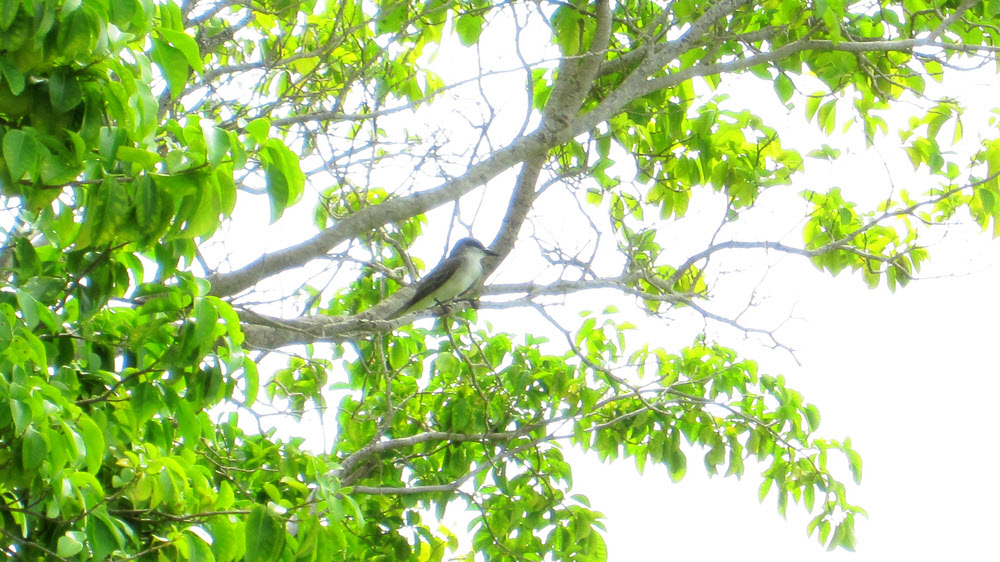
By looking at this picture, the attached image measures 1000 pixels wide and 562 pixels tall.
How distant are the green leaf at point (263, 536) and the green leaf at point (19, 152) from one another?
116 cm

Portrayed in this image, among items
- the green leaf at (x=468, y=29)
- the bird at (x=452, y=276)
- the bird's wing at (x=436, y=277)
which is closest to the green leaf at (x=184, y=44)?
the green leaf at (x=468, y=29)

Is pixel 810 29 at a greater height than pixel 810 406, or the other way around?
pixel 810 29

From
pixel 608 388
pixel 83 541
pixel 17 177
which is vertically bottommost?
pixel 83 541

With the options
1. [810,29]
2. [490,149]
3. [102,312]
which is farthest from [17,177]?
[810,29]

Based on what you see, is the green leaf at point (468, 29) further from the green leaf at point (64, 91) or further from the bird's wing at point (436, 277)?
the green leaf at point (64, 91)

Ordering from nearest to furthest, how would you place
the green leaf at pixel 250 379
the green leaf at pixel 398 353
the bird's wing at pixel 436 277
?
the green leaf at pixel 250 379, the green leaf at pixel 398 353, the bird's wing at pixel 436 277

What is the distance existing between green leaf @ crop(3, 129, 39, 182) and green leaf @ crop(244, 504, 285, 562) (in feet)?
3.80

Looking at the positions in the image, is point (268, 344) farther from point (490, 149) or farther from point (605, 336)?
point (605, 336)

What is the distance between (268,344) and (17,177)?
200cm

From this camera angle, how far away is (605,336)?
5133 mm

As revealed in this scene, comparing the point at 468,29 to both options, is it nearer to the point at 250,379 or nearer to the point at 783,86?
the point at 783,86

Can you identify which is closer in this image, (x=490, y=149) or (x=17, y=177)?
(x=17, y=177)

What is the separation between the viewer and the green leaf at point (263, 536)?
2.47m

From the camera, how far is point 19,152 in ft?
5.75
